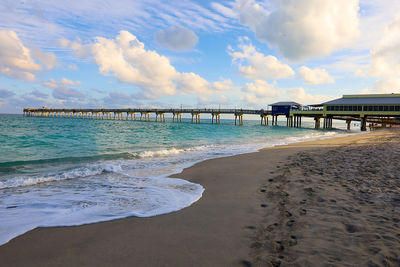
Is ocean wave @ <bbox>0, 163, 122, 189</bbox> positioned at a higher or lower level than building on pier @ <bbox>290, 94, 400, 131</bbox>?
lower

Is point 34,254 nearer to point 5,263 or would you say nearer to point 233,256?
point 5,263

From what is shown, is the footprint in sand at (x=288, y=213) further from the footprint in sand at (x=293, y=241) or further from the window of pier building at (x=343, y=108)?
the window of pier building at (x=343, y=108)

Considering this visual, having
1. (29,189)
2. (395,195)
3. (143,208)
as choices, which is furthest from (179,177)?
(395,195)

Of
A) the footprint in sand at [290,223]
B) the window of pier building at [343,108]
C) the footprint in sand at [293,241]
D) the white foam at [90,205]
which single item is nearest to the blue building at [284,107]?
the window of pier building at [343,108]

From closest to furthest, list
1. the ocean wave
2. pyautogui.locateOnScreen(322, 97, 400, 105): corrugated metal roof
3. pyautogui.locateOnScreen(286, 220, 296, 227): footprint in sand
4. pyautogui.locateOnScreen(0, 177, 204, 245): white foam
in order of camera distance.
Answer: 1. pyautogui.locateOnScreen(286, 220, 296, 227): footprint in sand
2. pyautogui.locateOnScreen(0, 177, 204, 245): white foam
3. the ocean wave
4. pyautogui.locateOnScreen(322, 97, 400, 105): corrugated metal roof

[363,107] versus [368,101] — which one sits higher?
[368,101]

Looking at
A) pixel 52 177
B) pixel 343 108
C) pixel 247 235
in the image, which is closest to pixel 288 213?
pixel 247 235

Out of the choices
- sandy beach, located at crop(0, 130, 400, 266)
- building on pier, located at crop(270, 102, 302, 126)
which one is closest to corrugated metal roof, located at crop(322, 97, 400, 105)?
building on pier, located at crop(270, 102, 302, 126)

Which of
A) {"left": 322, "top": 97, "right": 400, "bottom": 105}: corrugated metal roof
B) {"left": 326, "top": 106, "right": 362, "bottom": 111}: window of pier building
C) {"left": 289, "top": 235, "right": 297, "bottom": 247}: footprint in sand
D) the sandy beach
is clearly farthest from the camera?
{"left": 326, "top": 106, "right": 362, "bottom": 111}: window of pier building

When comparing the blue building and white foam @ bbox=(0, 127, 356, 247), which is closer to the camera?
white foam @ bbox=(0, 127, 356, 247)

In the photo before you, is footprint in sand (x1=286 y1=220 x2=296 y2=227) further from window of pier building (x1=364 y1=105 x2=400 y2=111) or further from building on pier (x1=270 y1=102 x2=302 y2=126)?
building on pier (x1=270 y1=102 x2=302 y2=126)

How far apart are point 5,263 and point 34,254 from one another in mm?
254

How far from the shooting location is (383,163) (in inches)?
302

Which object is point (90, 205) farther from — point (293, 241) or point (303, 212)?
point (303, 212)
